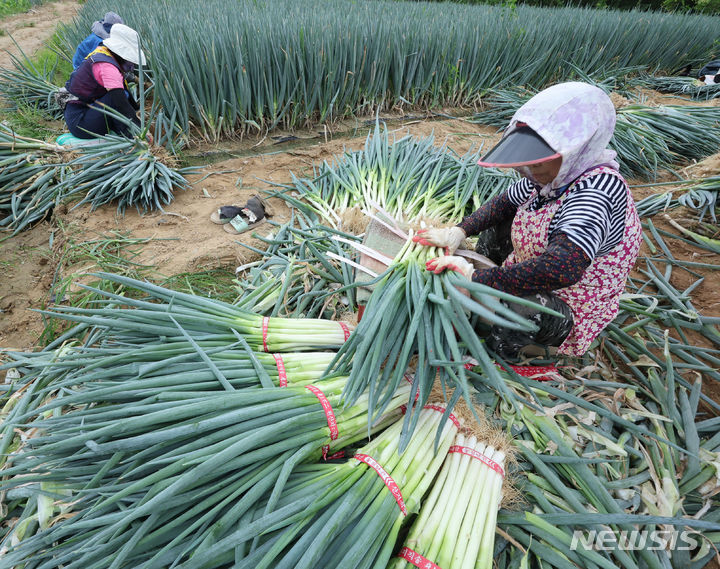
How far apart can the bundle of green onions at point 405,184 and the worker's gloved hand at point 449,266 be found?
0.97 metres

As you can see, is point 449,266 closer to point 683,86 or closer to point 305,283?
point 305,283

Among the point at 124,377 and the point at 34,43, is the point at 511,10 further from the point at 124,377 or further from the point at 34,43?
the point at 34,43

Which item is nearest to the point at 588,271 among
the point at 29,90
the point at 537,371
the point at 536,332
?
the point at 536,332

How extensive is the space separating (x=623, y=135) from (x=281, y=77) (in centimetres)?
339

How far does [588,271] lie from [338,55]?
3589mm

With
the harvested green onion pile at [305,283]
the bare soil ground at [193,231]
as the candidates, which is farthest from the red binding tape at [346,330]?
the bare soil ground at [193,231]

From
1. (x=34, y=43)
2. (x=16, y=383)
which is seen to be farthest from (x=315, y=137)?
(x=34, y=43)

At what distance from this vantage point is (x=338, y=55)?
4066 mm

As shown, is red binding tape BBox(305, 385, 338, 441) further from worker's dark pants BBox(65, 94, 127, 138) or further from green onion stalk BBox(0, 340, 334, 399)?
worker's dark pants BBox(65, 94, 127, 138)

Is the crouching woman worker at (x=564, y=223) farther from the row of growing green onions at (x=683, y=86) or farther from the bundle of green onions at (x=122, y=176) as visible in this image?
the row of growing green onions at (x=683, y=86)

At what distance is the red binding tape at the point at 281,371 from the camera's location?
135cm

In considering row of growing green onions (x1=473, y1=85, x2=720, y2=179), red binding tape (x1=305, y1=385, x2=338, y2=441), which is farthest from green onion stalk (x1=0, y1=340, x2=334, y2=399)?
row of growing green onions (x1=473, y1=85, x2=720, y2=179)

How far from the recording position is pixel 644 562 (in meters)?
1.18

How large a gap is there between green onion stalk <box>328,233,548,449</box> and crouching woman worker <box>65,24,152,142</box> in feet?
9.96
